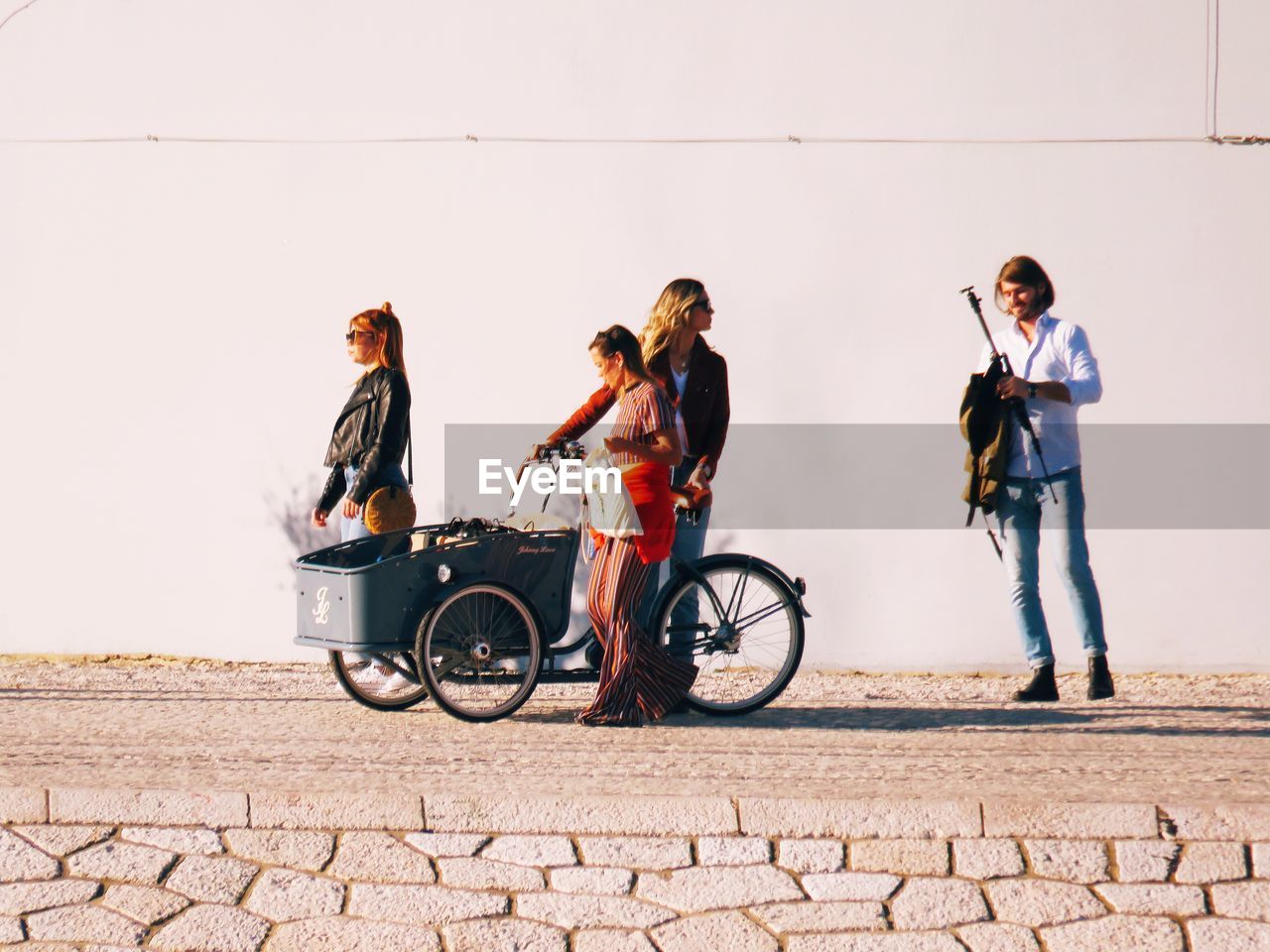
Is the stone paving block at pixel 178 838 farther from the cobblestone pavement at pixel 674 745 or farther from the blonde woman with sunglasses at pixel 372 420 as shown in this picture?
the blonde woman with sunglasses at pixel 372 420

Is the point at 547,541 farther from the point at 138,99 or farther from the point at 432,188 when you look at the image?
the point at 138,99

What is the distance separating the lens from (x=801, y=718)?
21.7 ft

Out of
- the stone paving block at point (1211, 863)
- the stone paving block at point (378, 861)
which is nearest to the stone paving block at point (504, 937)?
the stone paving block at point (378, 861)

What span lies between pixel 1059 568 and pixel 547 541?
2.34 m

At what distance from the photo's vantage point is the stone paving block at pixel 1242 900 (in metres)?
4.38

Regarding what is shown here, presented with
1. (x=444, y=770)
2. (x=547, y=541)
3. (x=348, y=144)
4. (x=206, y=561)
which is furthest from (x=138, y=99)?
(x=444, y=770)

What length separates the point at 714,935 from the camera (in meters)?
4.29

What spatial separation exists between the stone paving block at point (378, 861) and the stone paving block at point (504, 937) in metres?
0.32

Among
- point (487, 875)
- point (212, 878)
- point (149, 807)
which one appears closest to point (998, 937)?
point (487, 875)

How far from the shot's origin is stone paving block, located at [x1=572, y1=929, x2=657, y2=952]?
167 inches

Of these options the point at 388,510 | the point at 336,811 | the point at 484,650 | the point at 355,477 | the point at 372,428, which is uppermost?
the point at 372,428

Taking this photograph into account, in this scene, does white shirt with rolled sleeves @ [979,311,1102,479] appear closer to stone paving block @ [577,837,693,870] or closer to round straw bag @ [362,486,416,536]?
round straw bag @ [362,486,416,536]

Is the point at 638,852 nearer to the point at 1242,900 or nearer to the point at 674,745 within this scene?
the point at 674,745

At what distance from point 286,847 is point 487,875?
0.66 metres
